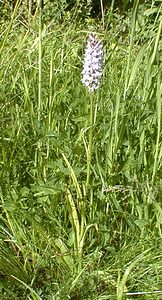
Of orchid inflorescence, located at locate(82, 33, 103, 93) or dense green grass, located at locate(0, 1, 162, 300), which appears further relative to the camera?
dense green grass, located at locate(0, 1, 162, 300)

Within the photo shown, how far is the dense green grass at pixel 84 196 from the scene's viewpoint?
1.70 meters

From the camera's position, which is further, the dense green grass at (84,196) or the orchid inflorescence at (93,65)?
the dense green grass at (84,196)

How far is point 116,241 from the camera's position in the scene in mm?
1878

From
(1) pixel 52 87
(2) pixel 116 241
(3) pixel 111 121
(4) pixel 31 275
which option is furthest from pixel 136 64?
(4) pixel 31 275

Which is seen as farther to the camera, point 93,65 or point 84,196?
point 84,196

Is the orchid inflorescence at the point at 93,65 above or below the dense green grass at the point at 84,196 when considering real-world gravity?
above

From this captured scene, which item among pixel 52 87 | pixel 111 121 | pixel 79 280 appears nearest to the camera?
pixel 79 280

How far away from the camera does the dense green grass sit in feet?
5.58

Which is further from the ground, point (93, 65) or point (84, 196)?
point (93, 65)

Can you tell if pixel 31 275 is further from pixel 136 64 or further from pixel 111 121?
pixel 136 64

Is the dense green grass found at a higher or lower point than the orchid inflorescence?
lower

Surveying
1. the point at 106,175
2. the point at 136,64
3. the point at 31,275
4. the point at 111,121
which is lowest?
the point at 31,275

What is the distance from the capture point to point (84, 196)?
1753 mm

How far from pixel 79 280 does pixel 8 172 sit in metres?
0.43
